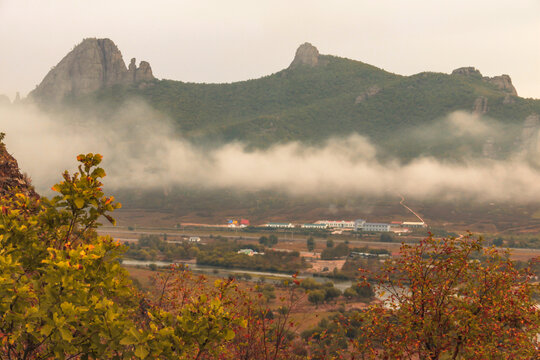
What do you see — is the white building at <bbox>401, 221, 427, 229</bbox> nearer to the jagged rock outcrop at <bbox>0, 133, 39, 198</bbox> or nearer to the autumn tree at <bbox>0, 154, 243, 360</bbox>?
the jagged rock outcrop at <bbox>0, 133, 39, 198</bbox>

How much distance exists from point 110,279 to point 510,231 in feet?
660

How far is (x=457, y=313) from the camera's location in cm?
1364

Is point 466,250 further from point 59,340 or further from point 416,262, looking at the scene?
point 59,340

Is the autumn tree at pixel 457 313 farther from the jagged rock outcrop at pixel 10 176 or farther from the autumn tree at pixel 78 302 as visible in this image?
the jagged rock outcrop at pixel 10 176

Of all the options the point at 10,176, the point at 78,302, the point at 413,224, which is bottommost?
the point at 413,224

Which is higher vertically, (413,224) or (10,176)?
(10,176)

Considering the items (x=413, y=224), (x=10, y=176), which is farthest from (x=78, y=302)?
(x=413, y=224)

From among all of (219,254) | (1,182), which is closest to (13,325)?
(1,182)

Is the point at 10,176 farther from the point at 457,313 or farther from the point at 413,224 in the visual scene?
the point at 413,224

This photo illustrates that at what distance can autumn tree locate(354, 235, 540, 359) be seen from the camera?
13.0 m

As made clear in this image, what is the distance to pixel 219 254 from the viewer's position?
456 ft

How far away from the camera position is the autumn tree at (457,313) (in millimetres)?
13023

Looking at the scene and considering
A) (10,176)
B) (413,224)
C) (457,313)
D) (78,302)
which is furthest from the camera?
(413,224)

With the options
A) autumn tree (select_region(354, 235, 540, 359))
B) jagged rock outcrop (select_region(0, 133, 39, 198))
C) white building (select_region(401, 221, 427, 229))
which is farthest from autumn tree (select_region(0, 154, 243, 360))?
white building (select_region(401, 221, 427, 229))
